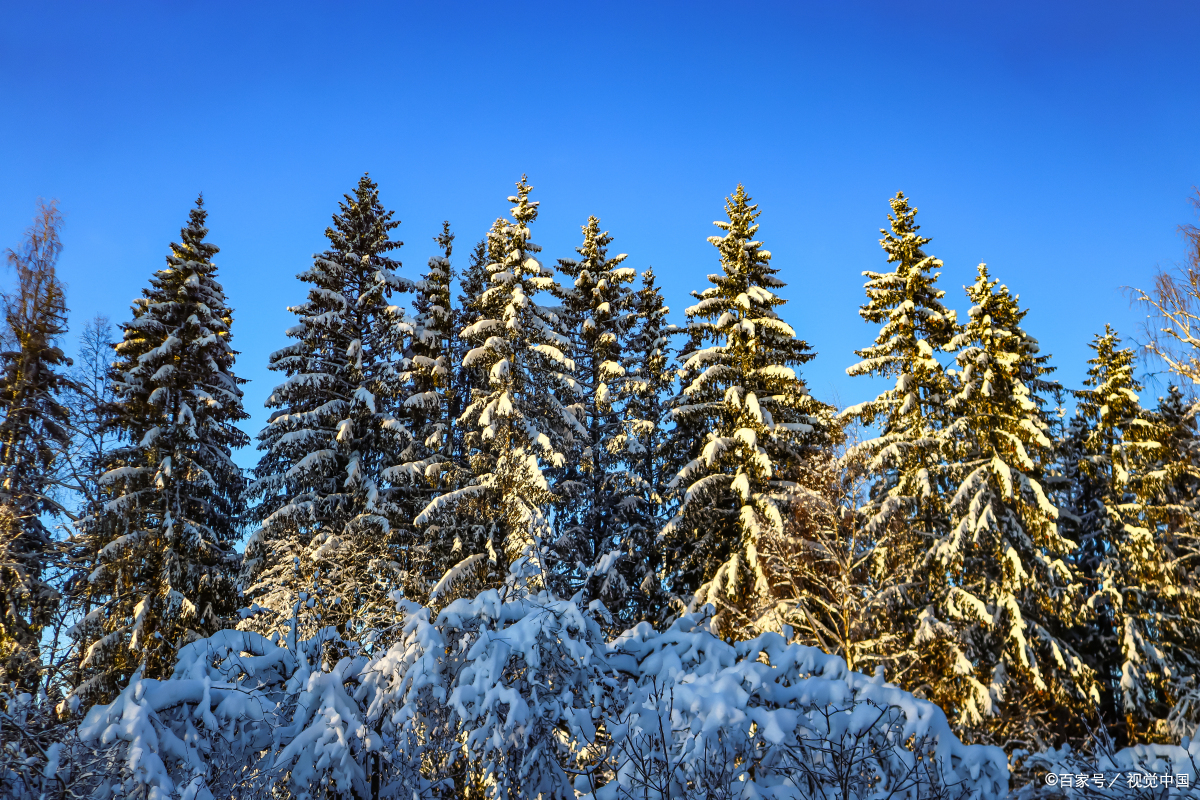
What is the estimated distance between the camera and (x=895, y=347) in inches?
728

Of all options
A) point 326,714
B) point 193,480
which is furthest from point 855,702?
point 193,480

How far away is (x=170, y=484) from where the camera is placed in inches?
684

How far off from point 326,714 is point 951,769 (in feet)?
13.6

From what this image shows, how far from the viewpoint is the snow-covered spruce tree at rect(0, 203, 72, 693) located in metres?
8.18

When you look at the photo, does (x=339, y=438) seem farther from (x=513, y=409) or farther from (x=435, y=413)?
(x=513, y=409)

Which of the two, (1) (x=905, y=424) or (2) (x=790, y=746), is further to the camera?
(1) (x=905, y=424)

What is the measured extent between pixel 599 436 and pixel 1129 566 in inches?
553

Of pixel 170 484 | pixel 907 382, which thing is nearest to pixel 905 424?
pixel 907 382

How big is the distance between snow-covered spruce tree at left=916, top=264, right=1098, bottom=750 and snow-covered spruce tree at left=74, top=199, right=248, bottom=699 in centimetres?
1535

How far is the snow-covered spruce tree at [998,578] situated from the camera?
15.5 metres

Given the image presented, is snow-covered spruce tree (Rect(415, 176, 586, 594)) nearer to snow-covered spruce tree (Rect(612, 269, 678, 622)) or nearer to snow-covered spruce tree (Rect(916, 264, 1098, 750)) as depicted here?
snow-covered spruce tree (Rect(612, 269, 678, 622))

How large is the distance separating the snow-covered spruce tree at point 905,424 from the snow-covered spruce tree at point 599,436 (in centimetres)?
585

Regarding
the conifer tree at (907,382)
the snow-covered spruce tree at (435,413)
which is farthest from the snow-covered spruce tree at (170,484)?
the conifer tree at (907,382)

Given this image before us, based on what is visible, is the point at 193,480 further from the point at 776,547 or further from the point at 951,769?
the point at 951,769
